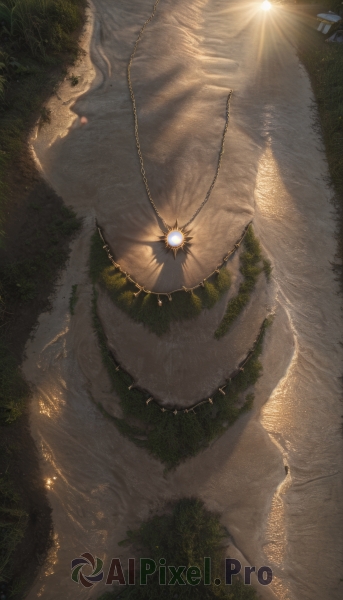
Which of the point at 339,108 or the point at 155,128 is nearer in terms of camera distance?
the point at 155,128

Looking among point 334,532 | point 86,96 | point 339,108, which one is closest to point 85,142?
point 86,96

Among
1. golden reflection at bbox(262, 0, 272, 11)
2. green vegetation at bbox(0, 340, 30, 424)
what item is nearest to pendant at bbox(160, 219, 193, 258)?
green vegetation at bbox(0, 340, 30, 424)

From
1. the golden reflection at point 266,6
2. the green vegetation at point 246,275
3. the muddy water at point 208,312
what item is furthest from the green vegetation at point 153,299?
the golden reflection at point 266,6

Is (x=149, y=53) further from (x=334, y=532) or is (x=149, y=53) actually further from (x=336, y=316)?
(x=334, y=532)

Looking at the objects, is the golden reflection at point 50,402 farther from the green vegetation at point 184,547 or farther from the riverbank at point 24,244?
the green vegetation at point 184,547

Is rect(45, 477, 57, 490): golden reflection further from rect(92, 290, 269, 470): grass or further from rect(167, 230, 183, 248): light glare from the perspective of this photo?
rect(167, 230, 183, 248): light glare

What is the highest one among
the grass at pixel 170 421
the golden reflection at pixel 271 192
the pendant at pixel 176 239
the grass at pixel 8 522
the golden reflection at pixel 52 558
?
the golden reflection at pixel 271 192
